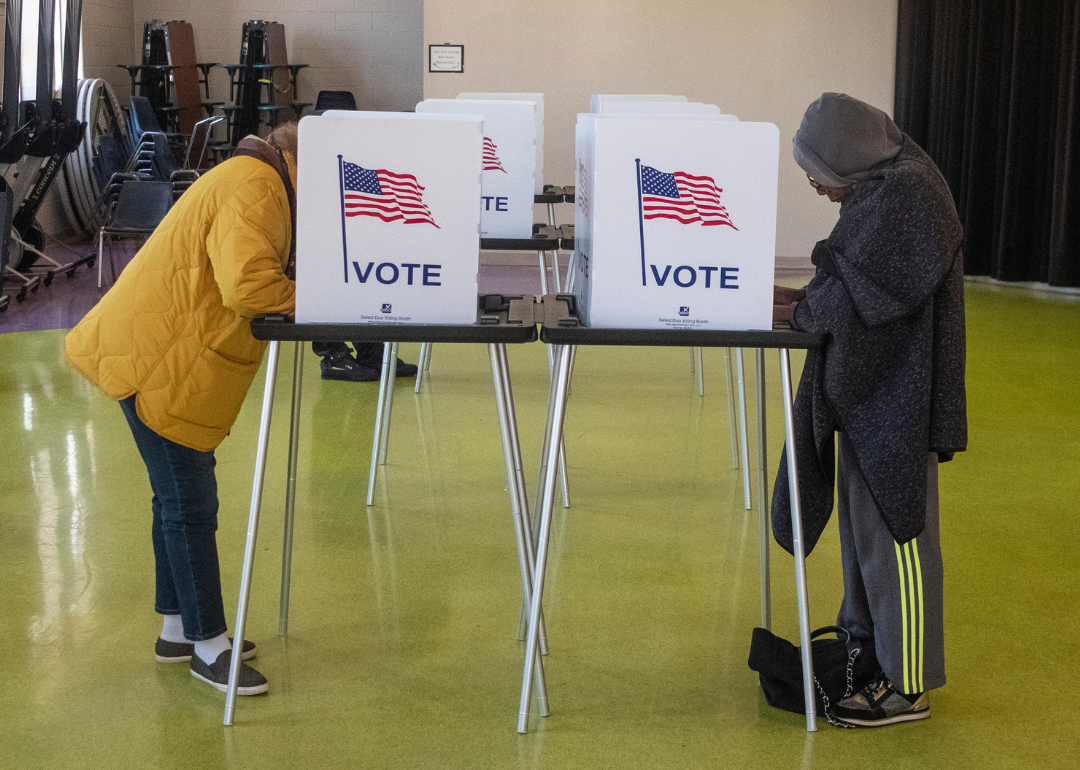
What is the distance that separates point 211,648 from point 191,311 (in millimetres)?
712

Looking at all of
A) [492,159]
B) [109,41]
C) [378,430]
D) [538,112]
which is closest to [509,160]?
[492,159]

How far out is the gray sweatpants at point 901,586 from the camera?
6.37ft

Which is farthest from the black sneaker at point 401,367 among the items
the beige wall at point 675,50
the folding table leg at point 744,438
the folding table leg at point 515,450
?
the beige wall at point 675,50

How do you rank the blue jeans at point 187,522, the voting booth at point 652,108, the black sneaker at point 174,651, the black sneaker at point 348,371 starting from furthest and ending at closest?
the black sneaker at point 348,371, the voting booth at point 652,108, the black sneaker at point 174,651, the blue jeans at point 187,522

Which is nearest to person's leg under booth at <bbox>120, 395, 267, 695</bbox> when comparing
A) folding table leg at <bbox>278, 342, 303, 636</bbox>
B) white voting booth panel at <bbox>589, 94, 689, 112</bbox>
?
folding table leg at <bbox>278, 342, 303, 636</bbox>

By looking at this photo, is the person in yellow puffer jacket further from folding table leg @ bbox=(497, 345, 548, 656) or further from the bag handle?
the bag handle

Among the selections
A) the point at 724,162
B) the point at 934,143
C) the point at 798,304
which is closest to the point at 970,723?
the point at 798,304

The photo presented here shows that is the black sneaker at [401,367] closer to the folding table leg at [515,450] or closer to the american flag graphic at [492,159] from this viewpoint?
the american flag graphic at [492,159]

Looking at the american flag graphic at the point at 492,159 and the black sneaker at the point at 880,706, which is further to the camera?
the american flag graphic at the point at 492,159

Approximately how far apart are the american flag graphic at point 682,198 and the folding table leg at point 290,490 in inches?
31.1

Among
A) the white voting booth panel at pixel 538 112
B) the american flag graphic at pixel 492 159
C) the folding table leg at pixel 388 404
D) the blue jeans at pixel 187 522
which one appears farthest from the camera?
the white voting booth panel at pixel 538 112

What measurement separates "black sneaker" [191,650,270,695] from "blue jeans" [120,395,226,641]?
6cm

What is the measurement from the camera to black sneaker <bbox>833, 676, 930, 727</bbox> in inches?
80.7

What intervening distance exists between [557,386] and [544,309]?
0.19 metres
